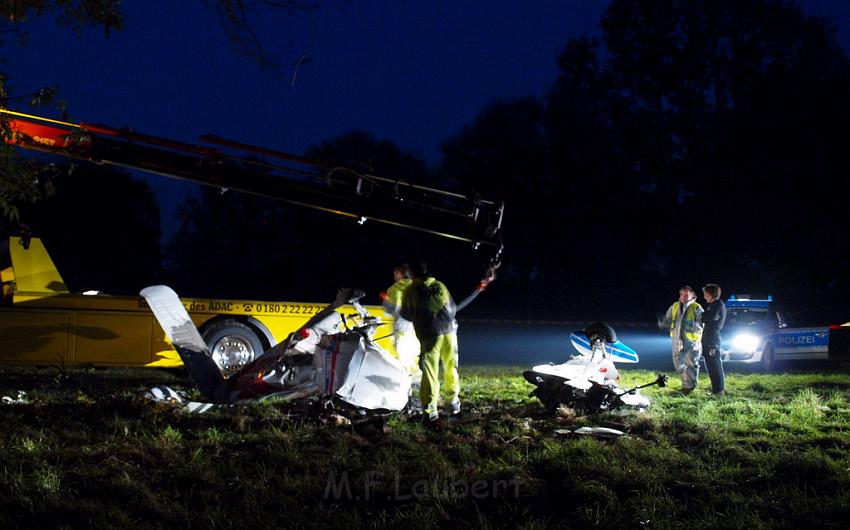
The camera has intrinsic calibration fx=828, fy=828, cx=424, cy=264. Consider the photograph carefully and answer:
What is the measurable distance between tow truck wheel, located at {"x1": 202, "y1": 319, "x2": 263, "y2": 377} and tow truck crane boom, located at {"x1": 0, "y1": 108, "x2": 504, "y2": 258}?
2.53m

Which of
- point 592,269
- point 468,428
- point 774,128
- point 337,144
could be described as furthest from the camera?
point 337,144

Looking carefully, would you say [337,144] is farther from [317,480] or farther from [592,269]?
[317,480]

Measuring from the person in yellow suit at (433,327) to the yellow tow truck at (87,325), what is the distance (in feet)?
12.0

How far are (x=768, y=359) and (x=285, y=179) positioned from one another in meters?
11.8

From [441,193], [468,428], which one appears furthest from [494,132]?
[468,428]

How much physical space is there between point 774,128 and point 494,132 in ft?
43.3

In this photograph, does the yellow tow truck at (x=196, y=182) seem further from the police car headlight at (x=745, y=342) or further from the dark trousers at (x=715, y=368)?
the police car headlight at (x=745, y=342)

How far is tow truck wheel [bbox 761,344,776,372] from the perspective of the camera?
Result: 17203mm

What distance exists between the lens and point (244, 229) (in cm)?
4219

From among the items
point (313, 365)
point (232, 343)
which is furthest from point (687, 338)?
point (232, 343)

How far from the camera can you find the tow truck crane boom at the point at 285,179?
9.44 meters

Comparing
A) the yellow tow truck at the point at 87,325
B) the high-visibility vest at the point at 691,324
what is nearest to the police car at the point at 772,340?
the high-visibility vest at the point at 691,324

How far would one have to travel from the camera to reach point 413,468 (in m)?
6.38

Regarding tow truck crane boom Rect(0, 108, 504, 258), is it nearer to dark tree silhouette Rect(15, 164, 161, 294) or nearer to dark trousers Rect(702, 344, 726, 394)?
dark trousers Rect(702, 344, 726, 394)
